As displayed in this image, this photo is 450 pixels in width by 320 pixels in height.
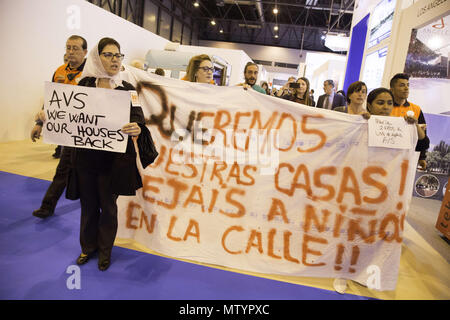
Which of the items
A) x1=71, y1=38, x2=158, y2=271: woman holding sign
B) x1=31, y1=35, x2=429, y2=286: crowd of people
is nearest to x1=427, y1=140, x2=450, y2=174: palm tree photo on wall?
x1=31, y1=35, x2=429, y2=286: crowd of people

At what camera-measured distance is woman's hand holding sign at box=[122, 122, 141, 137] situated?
178 centimetres

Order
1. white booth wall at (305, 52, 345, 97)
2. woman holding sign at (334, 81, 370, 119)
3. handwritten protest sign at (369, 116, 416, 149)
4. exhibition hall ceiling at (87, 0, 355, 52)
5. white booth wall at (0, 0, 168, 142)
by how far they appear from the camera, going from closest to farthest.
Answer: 1. handwritten protest sign at (369, 116, 416, 149)
2. woman holding sign at (334, 81, 370, 119)
3. white booth wall at (0, 0, 168, 142)
4. white booth wall at (305, 52, 345, 97)
5. exhibition hall ceiling at (87, 0, 355, 52)

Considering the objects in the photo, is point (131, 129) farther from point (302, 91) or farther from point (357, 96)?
point (302, 91)

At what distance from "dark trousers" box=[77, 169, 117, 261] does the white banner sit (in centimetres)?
33

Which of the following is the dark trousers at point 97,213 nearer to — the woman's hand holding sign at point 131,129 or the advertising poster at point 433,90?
the woman's hand holding sign at point 131,129

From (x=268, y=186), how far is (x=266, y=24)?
887 inches

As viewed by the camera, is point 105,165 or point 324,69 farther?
point 324,69

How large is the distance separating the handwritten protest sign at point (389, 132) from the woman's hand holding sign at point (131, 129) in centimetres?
158

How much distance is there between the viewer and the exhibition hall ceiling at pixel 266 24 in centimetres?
1928

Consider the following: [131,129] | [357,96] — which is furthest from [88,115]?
[357,96]

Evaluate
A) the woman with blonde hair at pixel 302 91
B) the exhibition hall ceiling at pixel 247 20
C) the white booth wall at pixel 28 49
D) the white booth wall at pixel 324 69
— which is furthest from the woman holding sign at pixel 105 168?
the exhibition hall ceiling at pixel 247 20

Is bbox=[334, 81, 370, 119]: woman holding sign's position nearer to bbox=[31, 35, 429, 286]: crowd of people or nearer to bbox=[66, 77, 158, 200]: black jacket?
bbox=[31, 35, 429, 286]: crowd of people

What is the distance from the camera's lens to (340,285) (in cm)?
209

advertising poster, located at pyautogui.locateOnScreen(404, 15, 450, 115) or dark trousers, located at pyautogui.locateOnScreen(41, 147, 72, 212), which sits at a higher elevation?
advertising poster, located at pyautogui.locateOnScreen(404, 15, 450, 115)
